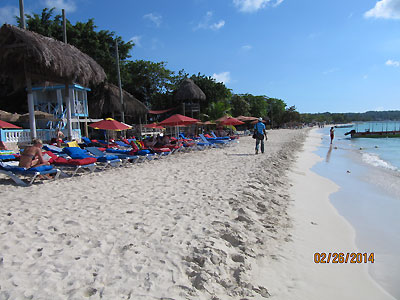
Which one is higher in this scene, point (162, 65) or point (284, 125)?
point (162, 65)

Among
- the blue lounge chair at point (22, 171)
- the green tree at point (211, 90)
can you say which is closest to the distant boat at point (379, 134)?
the green tree at point (211, 90)

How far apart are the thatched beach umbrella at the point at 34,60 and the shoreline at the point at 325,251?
376 inches

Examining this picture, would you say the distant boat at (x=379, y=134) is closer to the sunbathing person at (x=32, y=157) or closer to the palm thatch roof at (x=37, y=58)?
the palm thatch roof at (x=37, y=58)

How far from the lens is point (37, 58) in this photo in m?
9.43

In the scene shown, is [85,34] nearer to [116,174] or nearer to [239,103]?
[116,174]

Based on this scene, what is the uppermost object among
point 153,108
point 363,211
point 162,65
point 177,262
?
point 162,65

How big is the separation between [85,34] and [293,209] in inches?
798

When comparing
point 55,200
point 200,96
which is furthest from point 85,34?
point 55,200

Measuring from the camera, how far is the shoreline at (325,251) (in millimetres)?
2309

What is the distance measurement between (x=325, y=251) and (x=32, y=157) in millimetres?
5703

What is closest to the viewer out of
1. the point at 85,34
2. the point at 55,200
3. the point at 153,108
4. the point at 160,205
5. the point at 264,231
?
the point at 264,231

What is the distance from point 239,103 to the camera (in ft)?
131

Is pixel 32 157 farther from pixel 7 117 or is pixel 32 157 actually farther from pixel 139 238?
pixel 7 117
